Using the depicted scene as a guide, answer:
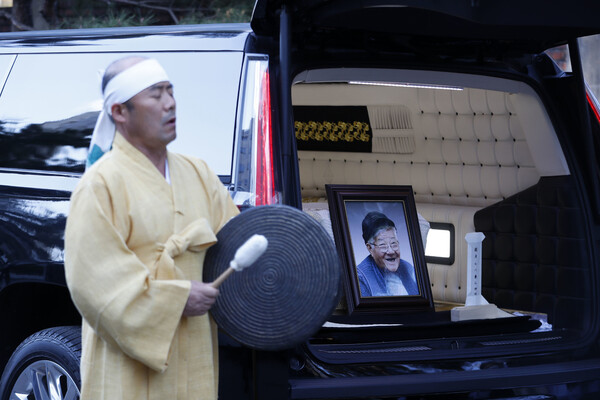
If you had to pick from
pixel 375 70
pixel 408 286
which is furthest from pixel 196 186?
pixel 408 286

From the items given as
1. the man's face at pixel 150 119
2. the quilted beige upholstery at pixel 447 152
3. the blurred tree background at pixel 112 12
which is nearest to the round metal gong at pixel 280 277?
the man's face at pixel 150 119

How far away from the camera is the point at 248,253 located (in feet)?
8.54

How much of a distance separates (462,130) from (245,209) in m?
2.18

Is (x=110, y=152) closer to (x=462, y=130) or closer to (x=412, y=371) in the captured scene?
(x=412, y=371)

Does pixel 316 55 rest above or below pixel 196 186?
above

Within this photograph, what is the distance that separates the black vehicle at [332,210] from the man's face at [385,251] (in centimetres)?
13

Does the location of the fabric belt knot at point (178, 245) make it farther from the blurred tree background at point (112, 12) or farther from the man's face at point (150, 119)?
the blurred tree background at point (112, 12)

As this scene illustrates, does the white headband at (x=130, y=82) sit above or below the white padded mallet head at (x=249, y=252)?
above

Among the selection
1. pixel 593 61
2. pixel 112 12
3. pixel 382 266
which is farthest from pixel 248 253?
pixel 112 12

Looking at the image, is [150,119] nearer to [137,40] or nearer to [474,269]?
[137,40]

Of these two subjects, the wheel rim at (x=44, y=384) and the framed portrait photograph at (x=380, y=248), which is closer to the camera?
the wheel rim at (x=44, y=384)

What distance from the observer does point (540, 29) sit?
363cm

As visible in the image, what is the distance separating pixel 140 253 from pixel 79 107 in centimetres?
116

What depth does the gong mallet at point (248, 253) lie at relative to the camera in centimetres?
260
